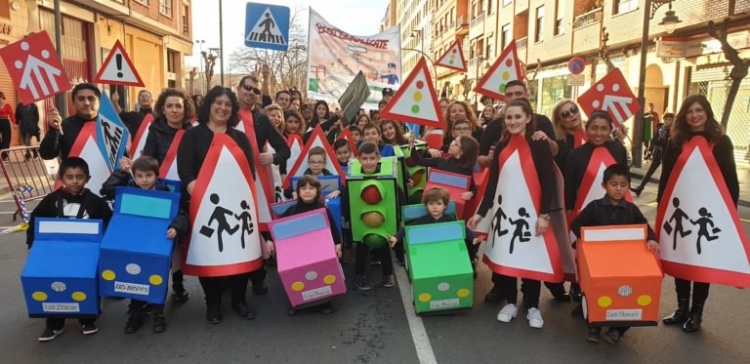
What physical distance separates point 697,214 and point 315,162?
3528 mm

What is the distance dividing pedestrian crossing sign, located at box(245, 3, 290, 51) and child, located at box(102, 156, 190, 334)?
5.96 metres

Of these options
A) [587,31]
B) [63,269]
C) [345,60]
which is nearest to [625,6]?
[587,31]

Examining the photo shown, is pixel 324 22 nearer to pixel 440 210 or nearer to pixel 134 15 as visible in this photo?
pixel 440 210

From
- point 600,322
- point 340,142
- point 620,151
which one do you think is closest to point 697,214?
point 620,151

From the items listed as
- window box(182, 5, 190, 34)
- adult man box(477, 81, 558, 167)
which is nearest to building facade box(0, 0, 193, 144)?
window box(182, 5, 190, 34)

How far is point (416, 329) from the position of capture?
4.20m

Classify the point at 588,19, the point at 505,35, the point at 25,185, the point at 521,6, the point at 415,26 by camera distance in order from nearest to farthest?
the point at 25,185 < the point at 588,19 < the point at 521,6 < the point at 505,35 < the point at 415,26

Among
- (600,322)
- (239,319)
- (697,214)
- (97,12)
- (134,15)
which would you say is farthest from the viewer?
(134,15)

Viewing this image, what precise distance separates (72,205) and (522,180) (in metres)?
3.39

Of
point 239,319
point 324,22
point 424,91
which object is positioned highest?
point 324,22

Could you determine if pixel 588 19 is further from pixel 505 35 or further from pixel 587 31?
pixel 505 35

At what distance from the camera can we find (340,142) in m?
6.80

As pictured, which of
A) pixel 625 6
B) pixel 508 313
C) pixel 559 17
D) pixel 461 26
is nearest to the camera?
pixel 508 313

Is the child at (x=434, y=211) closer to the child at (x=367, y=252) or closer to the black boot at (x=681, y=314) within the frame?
the child at (x=367, y=252)
